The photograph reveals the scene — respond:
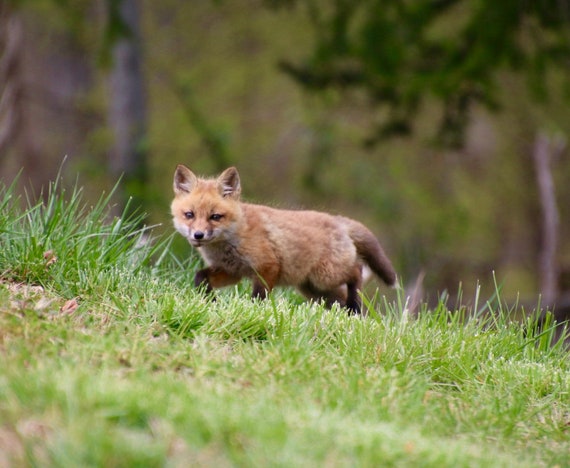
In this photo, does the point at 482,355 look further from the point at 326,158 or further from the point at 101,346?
the point at 326,158

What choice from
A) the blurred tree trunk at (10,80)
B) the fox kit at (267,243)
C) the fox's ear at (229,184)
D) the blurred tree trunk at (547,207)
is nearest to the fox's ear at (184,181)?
the fox kit at (267,243)

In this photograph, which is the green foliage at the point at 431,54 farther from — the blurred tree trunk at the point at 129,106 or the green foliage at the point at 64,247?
the green foliage at the point at 64,247

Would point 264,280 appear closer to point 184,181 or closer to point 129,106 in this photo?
Result: point 184,181

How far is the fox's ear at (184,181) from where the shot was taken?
6.95m

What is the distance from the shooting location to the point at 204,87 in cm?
1838

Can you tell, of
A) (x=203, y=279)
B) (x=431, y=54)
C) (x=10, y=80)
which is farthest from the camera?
(x=10, y=80)

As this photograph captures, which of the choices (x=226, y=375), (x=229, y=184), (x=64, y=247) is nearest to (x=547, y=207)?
(x=229, y=184)

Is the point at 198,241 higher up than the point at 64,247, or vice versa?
the point at 64,247

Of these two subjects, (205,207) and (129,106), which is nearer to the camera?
(205,207)

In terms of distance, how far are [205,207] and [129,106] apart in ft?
30.3

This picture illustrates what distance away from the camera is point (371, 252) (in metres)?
7.16

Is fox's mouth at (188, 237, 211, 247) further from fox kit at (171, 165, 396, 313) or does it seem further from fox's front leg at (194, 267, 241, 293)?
fox's front leg at (194, 267, 241, 293)

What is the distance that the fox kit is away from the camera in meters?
6.55

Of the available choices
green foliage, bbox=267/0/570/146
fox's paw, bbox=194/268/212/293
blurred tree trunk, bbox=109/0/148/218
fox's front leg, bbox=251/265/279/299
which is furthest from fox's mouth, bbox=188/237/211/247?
blurred tree trunk, bbox=109/0/148/218
